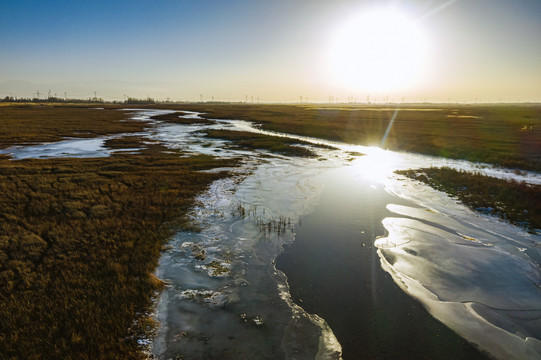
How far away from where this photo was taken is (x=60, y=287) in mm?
8453

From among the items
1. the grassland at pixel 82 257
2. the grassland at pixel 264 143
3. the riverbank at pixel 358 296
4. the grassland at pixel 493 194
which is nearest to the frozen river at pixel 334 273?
the riverbank at pixel 358 296

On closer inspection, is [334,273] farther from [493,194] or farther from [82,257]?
[493,194]

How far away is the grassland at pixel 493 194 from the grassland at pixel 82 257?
16953mm

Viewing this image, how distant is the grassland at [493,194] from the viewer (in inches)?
607

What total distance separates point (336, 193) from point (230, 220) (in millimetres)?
8700

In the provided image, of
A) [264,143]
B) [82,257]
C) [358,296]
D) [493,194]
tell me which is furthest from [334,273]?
[264,143]

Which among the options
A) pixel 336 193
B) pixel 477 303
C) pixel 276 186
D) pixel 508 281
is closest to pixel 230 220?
pixel 276 186

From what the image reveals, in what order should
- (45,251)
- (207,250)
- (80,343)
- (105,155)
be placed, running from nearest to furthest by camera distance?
(80,343) < (45,251) < (207,250) < (105,155)

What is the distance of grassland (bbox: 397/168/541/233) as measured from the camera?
15.4 m

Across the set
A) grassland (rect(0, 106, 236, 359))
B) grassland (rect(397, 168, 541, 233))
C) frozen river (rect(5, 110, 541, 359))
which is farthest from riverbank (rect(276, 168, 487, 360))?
grassland (rect(397, 168, 541, 233))

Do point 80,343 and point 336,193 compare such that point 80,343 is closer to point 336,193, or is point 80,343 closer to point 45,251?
point 45,251

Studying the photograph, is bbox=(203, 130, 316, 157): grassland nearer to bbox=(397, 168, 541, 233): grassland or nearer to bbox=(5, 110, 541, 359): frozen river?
bbox=(397, 168, 541, 233): grassland

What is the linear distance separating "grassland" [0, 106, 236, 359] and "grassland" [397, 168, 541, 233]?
17.0 metres

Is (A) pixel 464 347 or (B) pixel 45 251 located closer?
(A) pixel 464 347
